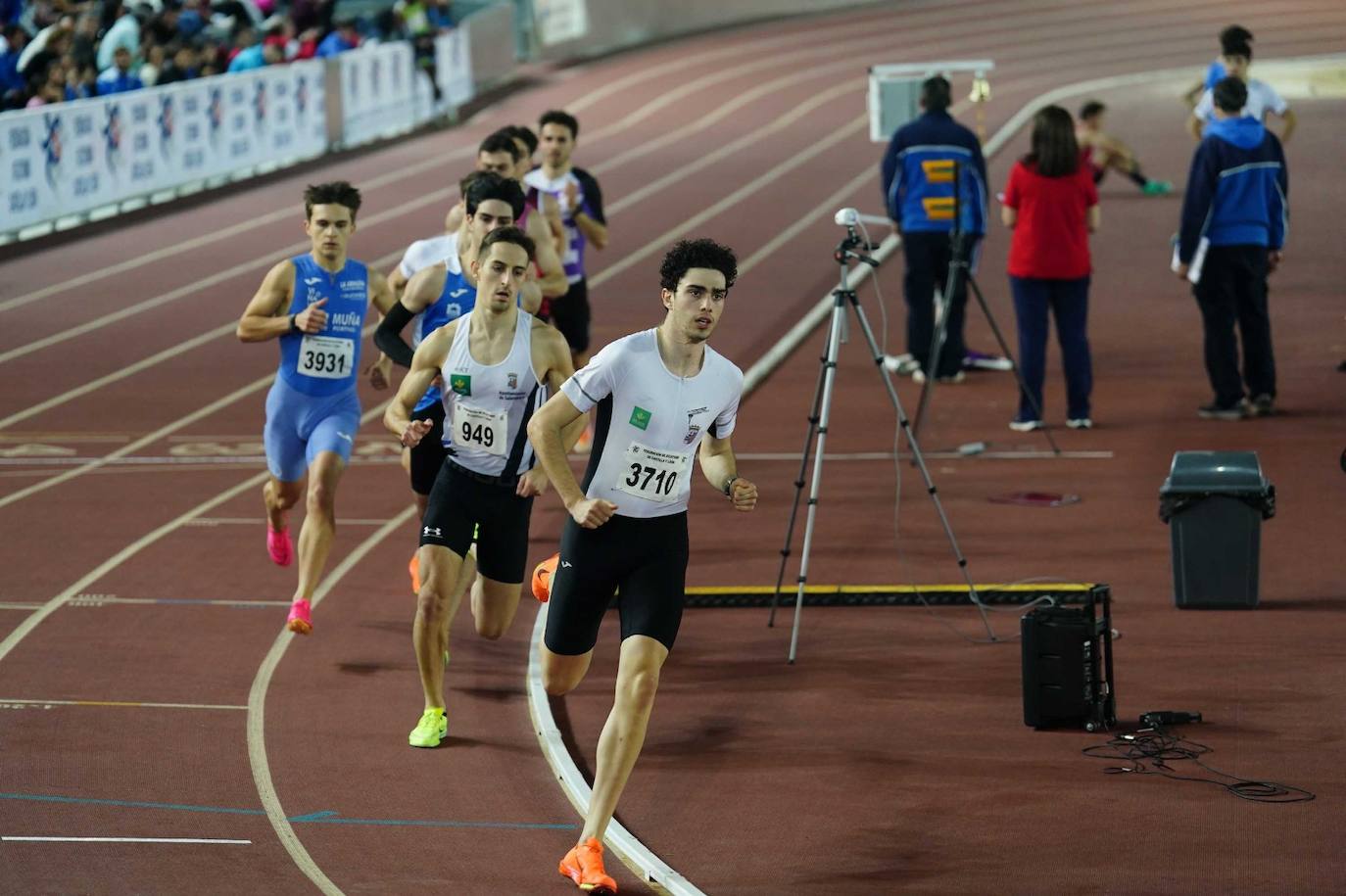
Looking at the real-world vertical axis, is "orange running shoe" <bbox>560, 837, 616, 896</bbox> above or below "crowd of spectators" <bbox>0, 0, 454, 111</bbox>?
below

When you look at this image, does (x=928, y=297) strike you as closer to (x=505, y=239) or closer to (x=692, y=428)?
(x=505, y=239)

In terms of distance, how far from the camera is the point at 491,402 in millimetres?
8375

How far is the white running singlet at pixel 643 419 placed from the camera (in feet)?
23.0

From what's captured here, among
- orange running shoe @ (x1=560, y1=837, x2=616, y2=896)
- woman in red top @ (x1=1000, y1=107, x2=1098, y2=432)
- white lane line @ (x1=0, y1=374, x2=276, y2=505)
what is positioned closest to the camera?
orange running shoe @ (x1=560, y1=837, x2=616, y2=896)

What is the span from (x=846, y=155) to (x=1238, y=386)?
15.6 meters

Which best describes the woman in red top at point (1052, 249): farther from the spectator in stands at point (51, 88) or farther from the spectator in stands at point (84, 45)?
the spectator in stands at point (84, 45)

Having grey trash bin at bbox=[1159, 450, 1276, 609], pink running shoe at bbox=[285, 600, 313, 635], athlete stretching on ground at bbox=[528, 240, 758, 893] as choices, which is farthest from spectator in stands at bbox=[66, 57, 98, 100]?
athlete stretching on ground at bbox=[528, 240, 758, 893]

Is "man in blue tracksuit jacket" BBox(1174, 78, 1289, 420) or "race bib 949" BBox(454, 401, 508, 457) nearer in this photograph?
"race bib 949" BBox(454, 401, 508, 457)

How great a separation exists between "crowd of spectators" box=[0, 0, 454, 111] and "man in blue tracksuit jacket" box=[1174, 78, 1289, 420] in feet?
46.9

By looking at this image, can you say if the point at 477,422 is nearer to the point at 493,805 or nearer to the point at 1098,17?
the point at 493,805

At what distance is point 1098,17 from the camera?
4369 cm

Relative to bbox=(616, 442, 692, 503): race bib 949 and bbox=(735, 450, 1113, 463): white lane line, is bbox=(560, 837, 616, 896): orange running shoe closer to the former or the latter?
bbox=(616, 442, 692, 503): race bib 949

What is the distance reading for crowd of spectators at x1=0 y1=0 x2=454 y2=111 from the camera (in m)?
24.8

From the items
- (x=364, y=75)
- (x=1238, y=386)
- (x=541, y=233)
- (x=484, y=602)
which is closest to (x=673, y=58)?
(x=364, y=75)
